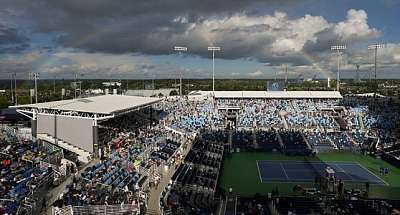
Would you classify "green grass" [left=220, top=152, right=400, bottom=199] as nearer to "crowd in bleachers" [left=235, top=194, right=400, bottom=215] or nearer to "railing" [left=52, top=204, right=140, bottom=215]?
"crowd in bleachers" [left=235, top=194, right=400, bottom=215]

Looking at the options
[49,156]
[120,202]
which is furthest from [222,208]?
[49,156]

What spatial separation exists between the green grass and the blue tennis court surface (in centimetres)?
62

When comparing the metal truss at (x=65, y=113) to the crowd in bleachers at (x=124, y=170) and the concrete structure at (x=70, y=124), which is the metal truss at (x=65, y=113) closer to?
the concrete structure at (x=70, y=124)

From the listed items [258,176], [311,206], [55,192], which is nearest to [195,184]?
[311,206]

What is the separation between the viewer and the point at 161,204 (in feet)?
60.8

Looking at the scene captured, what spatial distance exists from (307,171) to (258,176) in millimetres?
4313

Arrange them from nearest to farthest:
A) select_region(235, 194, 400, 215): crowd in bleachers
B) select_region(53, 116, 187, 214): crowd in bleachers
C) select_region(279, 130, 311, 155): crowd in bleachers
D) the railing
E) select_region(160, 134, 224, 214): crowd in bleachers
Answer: the railing → select_region(53, 116, 187, 214): crowd in bleachers → select_region(160, 134, 224, 214): crowd in bleachers → select_region(235, 194, 400, 215): crowd in bleachers → select_region(279, 130, 311, 155): crowd in bleachers

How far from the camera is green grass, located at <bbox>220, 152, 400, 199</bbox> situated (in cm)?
2511

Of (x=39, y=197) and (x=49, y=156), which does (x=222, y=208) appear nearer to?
(x=39, y=197)

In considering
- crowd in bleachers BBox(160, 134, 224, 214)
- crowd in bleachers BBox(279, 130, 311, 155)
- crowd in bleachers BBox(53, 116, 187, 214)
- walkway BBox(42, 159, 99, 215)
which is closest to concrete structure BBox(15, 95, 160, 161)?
crowd in bleachers BBox(53, 116, 187, 214)

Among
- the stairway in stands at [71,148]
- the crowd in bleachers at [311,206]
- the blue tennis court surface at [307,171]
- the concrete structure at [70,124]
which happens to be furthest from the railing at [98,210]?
the blue tennis court surface at [307,171]

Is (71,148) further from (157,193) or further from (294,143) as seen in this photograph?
(294,143)

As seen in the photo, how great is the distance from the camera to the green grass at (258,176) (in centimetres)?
2511

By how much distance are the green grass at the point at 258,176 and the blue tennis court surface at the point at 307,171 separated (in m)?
0.62
